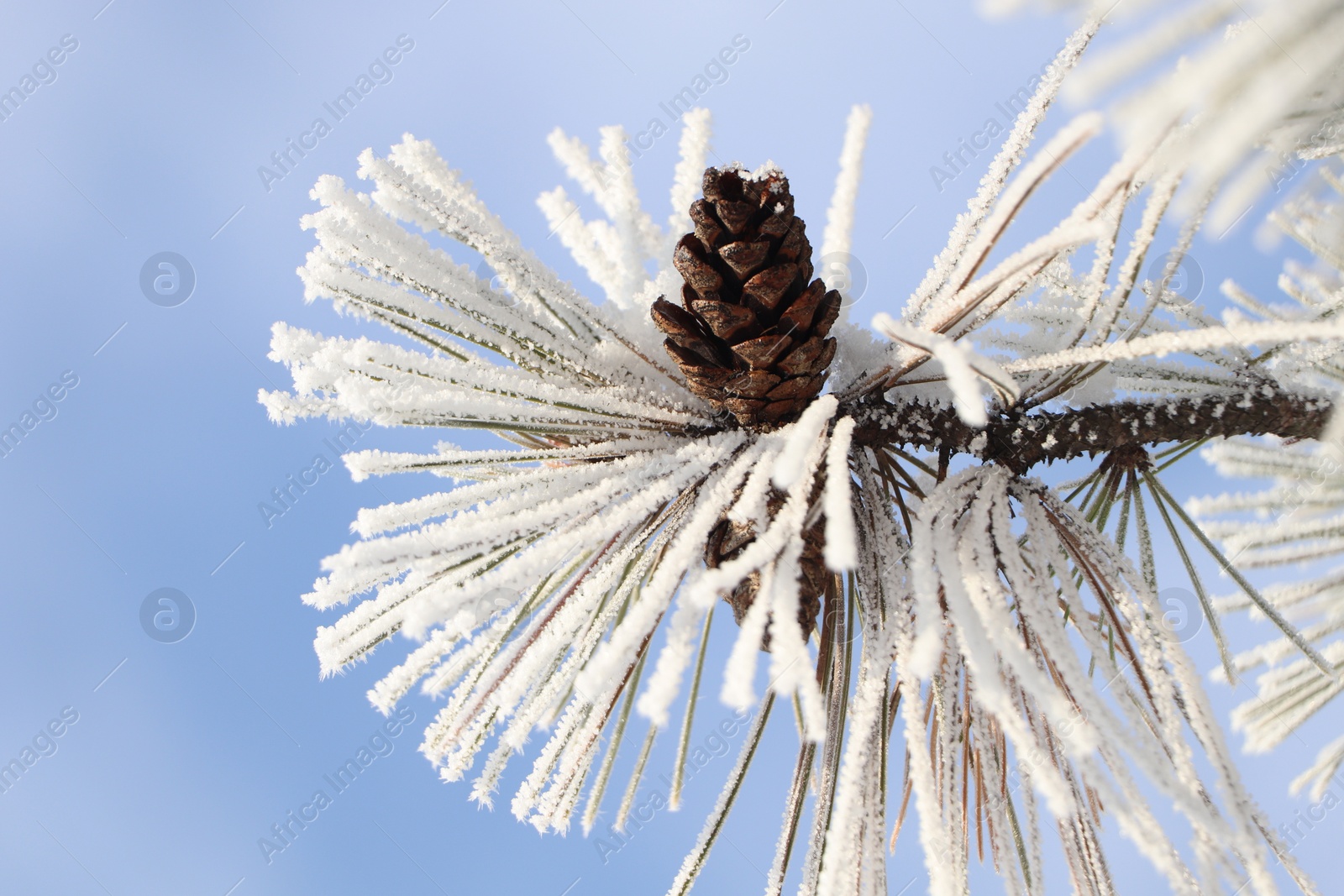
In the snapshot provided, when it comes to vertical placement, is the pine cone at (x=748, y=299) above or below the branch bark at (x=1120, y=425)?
above

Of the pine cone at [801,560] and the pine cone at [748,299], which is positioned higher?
the pine cone at [748,299]

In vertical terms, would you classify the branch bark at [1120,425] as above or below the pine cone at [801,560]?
above

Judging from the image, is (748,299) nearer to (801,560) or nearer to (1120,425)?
(801,560)

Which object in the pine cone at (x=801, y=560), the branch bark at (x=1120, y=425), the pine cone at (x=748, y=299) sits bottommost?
the pine cone at (x=801, y=560)

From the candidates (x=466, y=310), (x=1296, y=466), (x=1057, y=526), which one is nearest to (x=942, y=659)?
(x=1057, y=526)

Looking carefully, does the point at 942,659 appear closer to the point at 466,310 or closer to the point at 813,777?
the point at 813,777
